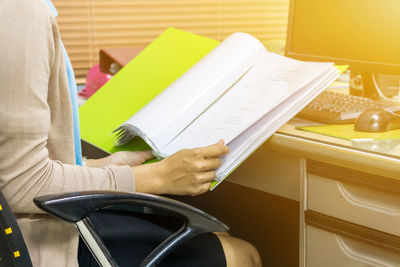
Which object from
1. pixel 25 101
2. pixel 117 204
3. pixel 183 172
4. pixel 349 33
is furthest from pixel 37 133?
pixel 349 33

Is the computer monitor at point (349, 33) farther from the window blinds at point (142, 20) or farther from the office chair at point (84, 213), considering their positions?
the window blinds at point (142, 20)

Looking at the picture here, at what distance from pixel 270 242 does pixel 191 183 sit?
82 cm

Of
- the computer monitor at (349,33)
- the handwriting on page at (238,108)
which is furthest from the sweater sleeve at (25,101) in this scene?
the computer monitor at (349,33)

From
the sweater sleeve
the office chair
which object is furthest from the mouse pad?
the sweater sleeve

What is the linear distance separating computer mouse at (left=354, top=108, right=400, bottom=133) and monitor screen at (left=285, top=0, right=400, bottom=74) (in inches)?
9.9

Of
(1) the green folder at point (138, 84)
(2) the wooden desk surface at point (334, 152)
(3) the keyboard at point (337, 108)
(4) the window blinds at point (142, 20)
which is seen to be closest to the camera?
(2) the wooden desk surface at point (334, 152)

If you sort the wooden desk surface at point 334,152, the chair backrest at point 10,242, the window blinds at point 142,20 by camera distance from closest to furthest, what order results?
the chair backrest at point 10,242 < the wooden desk surface at point 334,152 < the window blinds at point 142,20

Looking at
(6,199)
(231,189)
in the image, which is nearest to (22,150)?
(6,199)

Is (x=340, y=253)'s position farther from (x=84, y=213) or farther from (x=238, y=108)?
(x=84, y=213)

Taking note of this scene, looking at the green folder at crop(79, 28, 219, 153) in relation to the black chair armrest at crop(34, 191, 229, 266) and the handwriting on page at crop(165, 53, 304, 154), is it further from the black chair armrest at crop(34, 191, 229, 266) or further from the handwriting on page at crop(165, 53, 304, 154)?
the black chair armrest at crop(34, 191, 229, 266)

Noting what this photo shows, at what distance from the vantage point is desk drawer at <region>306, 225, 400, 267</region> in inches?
37.8

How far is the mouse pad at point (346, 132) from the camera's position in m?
0.99

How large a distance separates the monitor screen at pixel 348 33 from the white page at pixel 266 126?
242 mm

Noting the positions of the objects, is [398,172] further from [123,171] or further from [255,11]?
[255,11]
